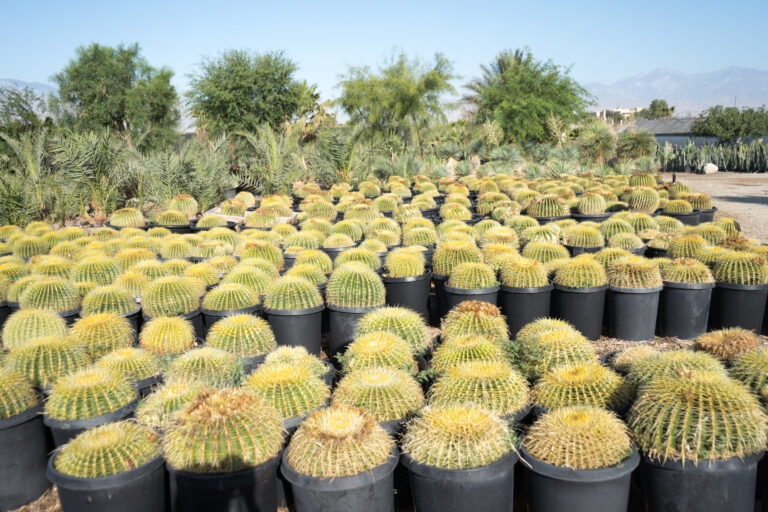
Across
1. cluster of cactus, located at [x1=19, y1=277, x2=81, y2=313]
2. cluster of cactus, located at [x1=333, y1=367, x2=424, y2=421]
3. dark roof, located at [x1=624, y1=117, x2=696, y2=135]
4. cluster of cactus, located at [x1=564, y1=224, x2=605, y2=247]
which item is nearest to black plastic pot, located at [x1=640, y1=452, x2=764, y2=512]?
cluster of cactus, located at [x1=333, y1=367, x2=424, y2=421]

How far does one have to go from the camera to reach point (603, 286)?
6.12 m

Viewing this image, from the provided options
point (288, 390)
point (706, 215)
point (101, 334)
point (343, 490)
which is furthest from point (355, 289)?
point (706, 215)

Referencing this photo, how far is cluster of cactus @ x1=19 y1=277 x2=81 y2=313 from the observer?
A: 5.92 meters

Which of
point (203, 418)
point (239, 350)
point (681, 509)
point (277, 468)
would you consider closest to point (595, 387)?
point (681, 509)

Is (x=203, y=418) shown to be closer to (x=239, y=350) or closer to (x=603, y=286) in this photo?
(x=239, y=350)

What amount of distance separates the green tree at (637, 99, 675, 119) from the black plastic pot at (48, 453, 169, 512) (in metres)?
86.7

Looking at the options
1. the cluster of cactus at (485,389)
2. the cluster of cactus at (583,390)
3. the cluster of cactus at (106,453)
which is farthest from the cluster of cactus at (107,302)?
the cluster of cactus at (583,390)

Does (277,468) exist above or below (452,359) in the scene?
below

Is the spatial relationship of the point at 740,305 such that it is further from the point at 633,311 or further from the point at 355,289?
the point at 355,289

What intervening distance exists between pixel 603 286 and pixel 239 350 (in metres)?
3.88

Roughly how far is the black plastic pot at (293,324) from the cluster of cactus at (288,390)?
5.80 ft

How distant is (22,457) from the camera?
3.92 metres

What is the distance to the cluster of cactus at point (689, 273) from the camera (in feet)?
20.2

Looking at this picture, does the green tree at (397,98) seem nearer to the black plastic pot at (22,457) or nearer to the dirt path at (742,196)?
the dirt path at (742,196)
